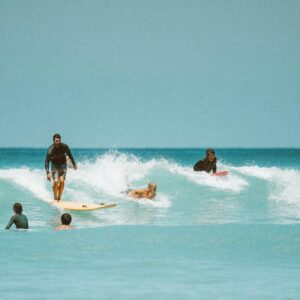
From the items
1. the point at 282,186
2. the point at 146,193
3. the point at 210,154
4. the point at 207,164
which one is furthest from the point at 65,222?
the point at 282,186

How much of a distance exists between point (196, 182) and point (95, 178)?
3.53 m

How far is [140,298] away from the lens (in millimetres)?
7234

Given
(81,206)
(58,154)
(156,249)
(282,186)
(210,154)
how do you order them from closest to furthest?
(156,249) → (81,206) → (58,154) → (210,154) → (282,186)

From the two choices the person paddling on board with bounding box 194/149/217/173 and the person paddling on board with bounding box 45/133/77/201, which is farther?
the person paddling on board with bounding box 194/149/217/173

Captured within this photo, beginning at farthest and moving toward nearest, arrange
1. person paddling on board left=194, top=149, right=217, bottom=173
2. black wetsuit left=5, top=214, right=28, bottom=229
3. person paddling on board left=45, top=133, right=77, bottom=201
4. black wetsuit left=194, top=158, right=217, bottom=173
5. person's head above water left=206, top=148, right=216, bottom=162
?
black wetsuit left=194, top=158, right=217, bottom=173 → person paddling on board left=194, top=149, right=217, bottom=173 → person's head above water left=206, top=148, right=216, bottom=162 → person paddling on board left=45, top=133, right=77, bottom=201 → black wetsuit left=5, top=214, right=28, bottom=229

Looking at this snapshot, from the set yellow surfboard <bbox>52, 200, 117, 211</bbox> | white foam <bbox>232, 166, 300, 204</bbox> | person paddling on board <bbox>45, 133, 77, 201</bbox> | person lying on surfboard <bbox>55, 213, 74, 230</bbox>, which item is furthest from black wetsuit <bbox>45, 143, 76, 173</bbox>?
white foam <bbox>232, 166, 300, 204</bbox>

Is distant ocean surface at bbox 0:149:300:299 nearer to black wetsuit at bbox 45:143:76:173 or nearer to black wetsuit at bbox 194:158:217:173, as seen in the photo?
black wetsuit at bbox 45:143:76:173

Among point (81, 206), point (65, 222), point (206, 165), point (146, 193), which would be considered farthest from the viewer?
point (206, 165)

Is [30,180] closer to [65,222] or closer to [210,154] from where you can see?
[210,154]

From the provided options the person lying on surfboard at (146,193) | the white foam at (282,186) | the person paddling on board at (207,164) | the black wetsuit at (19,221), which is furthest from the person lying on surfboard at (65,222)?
the person paddling on board at (207,164)

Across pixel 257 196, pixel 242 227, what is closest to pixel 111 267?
pixel 242 227

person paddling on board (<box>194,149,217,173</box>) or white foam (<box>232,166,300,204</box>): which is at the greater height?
person paddling on board (<box>194,149,217,173</box>)

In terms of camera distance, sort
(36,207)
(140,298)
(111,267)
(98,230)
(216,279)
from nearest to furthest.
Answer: (140,298) → (216,279) → (111,267) → (98,230) → (36,207)

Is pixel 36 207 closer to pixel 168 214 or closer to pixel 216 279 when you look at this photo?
pixel 168 214
